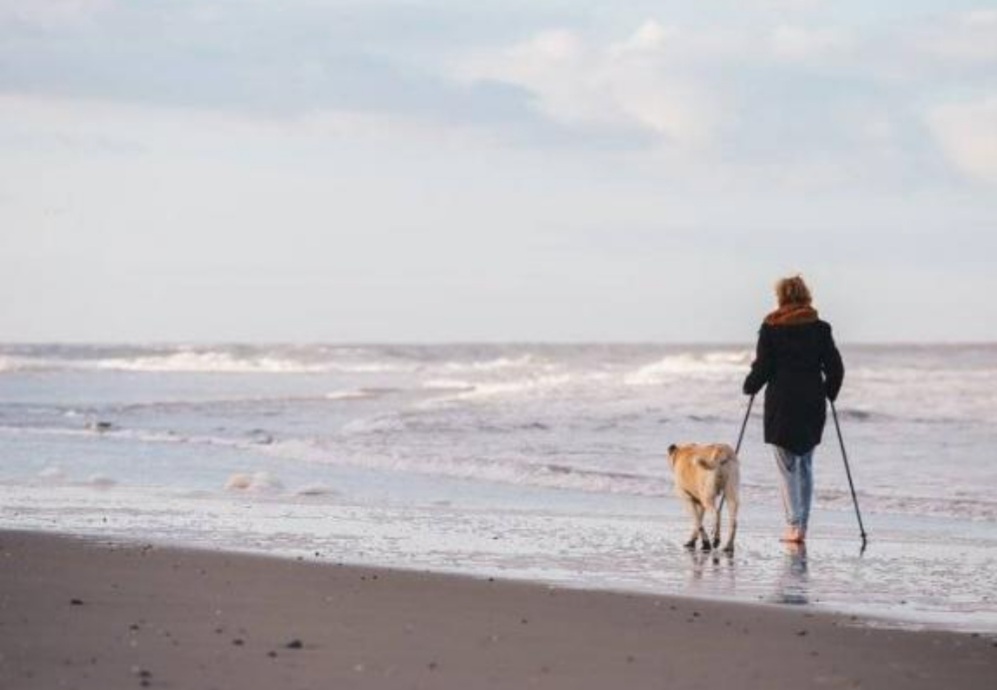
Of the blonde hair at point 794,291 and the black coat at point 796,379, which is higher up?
the blonde hair at point 794,291

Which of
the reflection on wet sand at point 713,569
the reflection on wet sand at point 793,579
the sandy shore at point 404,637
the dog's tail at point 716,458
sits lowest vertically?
the reflection on wet sand at point 713,569

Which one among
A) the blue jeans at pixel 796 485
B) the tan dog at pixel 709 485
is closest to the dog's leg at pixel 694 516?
the tan dog at pixel 709 485

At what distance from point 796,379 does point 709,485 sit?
0.91 m

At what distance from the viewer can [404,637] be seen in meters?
6.43

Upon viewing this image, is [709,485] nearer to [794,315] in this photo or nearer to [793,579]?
[794,315]

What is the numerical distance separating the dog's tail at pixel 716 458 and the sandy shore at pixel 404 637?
9.81 feet

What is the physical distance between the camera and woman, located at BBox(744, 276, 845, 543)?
10969 mm

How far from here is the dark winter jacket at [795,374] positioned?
36.0ft

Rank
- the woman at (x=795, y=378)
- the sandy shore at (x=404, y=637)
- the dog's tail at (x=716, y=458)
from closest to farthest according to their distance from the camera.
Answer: the sandy shore at (x=404, y=637) < the dog's tail at (x=716, y=458) < the woman at (x=795, y=378)

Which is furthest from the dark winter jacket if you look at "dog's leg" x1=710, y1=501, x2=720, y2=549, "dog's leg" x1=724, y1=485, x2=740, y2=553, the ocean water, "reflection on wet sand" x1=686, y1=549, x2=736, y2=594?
"reflection on wet sand" x1=686, y1=549, x2=736, y2=594

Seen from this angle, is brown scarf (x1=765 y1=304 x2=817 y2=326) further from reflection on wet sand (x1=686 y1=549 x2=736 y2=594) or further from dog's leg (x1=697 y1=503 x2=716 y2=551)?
reflection on wet sand (x1=686 y1=549 x2=736 y2=594)

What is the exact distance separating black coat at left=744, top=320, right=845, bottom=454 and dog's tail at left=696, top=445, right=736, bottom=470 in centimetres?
30

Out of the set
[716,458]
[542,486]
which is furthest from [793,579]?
[542,486]

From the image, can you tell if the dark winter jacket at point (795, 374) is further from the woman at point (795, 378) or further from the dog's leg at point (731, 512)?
the dog's leg at point (731, 512)
